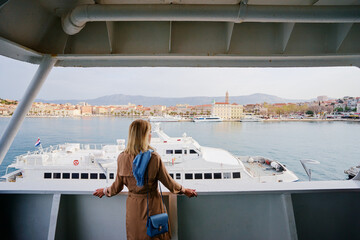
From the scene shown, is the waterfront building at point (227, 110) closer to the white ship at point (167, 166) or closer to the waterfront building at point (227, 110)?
the waterfront building at point (227, 110)

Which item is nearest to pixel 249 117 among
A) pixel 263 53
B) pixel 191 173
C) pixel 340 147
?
pixel 340 147

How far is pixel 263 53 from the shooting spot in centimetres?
200

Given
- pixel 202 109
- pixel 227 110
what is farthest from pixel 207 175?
pixel 202 109

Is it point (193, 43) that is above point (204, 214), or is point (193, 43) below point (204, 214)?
above

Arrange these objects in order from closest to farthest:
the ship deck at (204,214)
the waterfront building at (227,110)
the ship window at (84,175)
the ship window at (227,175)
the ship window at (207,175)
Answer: the ship deck at (204,214)
the ship window at (207,175)
the ship window at (227,175)
the ship window at (84,175)
the waterfront building at (227,110)

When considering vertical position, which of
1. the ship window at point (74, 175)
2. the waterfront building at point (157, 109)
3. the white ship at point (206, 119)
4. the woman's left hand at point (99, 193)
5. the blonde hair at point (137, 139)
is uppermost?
the waterfront building at point (157, 109)

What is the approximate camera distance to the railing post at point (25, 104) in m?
1.67

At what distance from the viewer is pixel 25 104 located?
1.75 m

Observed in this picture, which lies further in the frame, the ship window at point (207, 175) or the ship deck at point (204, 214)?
the ship window at point (207, 175)

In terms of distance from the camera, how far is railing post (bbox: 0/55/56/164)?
5.47 feet

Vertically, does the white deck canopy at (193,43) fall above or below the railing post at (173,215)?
above

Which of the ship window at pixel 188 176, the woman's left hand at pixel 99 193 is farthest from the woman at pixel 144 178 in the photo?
the ship window at pixel 188 176

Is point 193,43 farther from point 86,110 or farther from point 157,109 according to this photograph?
point 86,110

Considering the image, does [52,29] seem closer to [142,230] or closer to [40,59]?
[40,59]
